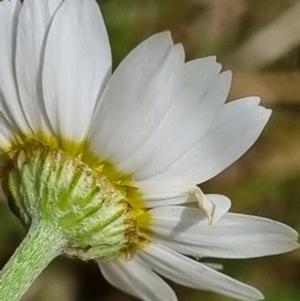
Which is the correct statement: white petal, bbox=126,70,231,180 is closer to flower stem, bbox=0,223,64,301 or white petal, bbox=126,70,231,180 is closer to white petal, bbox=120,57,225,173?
white petal, bbox=120,57,225,173

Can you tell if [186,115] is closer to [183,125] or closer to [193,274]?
[183,125]

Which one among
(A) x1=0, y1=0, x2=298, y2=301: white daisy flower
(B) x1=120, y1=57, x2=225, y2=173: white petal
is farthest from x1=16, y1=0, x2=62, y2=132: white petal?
(B) x1=120, y1=57, x2=225, y2=173: white petal

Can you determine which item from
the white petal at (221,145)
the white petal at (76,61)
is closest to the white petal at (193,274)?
the white petal at (221,145)

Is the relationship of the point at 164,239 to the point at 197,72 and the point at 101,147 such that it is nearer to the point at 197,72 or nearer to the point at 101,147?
the point at 101,147

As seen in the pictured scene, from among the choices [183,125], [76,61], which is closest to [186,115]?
[183,125]

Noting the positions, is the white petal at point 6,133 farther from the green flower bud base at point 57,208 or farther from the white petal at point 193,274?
the white petal at point 193,274

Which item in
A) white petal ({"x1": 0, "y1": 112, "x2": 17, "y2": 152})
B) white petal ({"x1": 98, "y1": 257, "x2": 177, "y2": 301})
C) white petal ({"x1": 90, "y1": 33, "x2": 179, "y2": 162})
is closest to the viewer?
white petal ({"x1": 90, "y1": 33, "x2": 179, "y2": 162})
